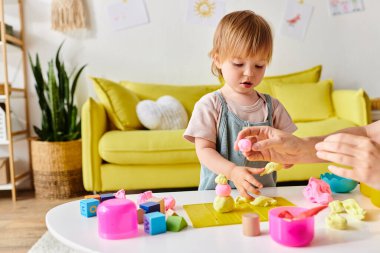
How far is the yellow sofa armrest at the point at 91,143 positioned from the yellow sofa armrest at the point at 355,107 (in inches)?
63.5

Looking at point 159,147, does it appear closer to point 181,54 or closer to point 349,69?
point 181,54

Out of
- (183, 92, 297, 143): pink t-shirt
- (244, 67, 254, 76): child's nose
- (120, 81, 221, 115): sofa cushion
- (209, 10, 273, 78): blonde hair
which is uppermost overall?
(209, 10, 273, 78): blonde hair

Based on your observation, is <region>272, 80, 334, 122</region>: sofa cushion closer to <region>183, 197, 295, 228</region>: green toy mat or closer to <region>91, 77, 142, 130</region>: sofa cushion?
<region>91, 77, 142, 130</region>: sofa cushion

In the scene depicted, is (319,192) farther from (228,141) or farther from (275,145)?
(228,141)

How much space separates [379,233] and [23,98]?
2791 millimetres

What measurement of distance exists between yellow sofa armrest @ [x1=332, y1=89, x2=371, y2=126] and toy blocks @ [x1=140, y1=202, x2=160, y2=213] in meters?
1.96

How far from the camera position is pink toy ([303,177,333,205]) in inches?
39.2

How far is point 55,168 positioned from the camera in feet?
8.50

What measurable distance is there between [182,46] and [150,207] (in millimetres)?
2413

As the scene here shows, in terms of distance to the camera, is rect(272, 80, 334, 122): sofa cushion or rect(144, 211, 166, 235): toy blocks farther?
rect(272, 80, 334, 122): sofa cushion

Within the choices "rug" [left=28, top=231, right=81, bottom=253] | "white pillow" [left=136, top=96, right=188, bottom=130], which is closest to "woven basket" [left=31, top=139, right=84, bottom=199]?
"white pillow" [left=136, top=96, right=188, bottom=130]

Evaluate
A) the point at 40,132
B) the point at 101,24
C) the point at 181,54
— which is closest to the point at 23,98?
the point at 40,132

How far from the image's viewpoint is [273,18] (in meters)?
3.16

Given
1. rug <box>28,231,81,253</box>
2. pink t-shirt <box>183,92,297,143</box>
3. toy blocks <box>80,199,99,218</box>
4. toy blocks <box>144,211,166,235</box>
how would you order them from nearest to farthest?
toy blocks <box>144,211,166,235</box>
toy blocks <box>80,199,99,218</box>
pink t-shirt <box>183,92,297,143</box>
rug <box>28,231,81,253</box>
